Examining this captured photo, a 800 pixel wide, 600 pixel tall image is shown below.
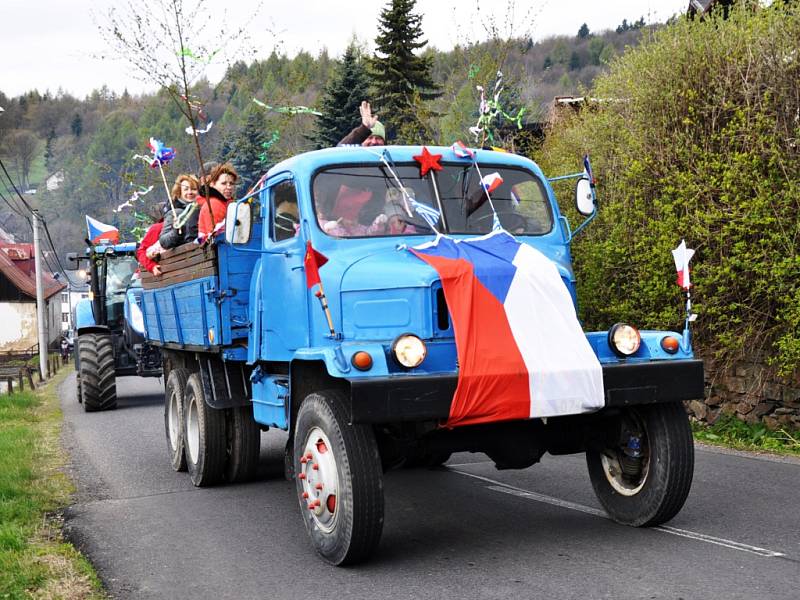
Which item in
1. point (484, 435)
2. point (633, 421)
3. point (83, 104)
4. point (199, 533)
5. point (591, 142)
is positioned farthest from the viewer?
point (83, 104)

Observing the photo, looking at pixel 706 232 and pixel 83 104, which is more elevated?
pixel 83 104

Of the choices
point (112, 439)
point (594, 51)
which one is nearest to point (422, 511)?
point (112, 439)

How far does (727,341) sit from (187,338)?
576cm

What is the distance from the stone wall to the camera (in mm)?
10453

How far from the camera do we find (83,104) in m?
80.8

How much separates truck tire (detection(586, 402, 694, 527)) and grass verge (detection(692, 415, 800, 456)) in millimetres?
4033

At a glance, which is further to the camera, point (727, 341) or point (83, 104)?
point (83, 104)

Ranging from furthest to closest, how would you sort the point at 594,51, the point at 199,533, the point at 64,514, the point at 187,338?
the point at 594,51 < the point at 187,338 < the point at 64,514 < the point at 199,533

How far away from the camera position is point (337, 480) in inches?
218

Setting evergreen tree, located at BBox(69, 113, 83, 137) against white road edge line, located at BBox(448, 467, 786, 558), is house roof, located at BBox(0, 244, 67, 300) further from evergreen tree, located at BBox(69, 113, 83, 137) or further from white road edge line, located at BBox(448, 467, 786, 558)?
white road edge line, located at BBox(448, 467, 786, 558)

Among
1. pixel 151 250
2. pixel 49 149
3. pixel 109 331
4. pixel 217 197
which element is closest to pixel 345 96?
pixel 109 331

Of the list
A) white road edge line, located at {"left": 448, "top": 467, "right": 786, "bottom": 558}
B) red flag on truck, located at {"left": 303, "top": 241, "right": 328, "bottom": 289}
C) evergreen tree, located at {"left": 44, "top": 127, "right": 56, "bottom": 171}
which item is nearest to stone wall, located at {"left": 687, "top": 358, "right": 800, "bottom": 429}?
white road edge line, located at {"left": 448, "top": 467, "right": 786, "bottom": 558}

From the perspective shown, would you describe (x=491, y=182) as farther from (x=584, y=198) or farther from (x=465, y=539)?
(x=465, y=539)

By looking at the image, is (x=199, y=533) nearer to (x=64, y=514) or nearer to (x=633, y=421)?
(x=64, y=514)
